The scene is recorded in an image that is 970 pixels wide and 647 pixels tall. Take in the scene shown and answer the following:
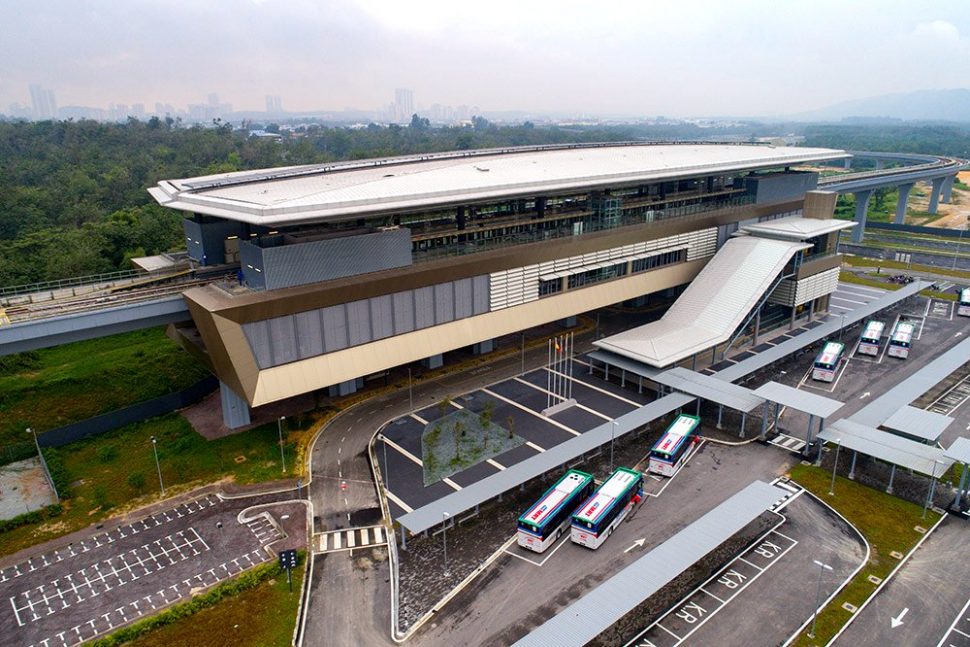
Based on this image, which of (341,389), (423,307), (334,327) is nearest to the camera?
(334,327)

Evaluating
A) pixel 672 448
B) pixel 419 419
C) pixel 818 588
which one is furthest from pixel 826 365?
pixel 419 419

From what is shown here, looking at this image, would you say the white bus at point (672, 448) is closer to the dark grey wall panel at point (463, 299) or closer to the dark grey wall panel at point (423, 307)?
the dark grey wall panel at point (463, 299)

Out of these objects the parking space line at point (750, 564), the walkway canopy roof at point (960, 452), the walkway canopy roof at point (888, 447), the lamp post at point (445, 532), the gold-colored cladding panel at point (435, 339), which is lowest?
the parking space line at point (750, 564)

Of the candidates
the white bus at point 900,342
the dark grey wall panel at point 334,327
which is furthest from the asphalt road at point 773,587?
the white bus at point 900,342

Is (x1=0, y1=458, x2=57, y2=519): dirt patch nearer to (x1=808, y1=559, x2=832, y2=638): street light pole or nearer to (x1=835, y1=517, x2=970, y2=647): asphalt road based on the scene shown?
(x1=808, y1=559, x2=832, y2=638): street light pole

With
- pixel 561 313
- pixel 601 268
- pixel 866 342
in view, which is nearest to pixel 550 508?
pixel 561 313

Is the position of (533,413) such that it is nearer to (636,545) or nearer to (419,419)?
(419,419)

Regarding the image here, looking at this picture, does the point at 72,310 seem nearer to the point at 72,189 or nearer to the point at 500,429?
the point at 500,429
